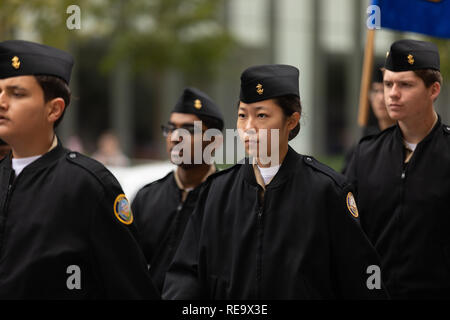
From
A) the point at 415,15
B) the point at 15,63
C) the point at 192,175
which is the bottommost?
the point at 192,175

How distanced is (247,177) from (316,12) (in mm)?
22291

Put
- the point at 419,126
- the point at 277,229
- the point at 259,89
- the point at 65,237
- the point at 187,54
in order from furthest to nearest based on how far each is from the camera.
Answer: the point at 187,54 < the point at 419,126 < the point at 259,89 < the point at 277,229 < the point at 65,237

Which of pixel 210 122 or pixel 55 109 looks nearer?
pixel 55 109

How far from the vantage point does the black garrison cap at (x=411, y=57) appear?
12.3 ft

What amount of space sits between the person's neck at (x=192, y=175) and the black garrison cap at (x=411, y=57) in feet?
4.70

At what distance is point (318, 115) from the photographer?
2481 centimetres

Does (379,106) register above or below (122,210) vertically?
above

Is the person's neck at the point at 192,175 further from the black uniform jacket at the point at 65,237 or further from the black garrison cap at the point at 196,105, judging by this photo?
the black uniform jacket at the point at 65,237

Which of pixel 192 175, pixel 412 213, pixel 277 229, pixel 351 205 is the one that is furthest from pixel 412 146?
pixel 192 175

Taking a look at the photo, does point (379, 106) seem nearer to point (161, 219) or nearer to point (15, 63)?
point (161, 219)

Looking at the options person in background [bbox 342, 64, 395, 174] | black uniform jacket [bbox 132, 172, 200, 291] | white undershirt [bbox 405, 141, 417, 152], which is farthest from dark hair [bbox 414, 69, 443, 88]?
person in background [bbox 342, 64, 395, 174]

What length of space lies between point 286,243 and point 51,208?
0.98 m

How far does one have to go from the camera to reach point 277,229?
116 inches
